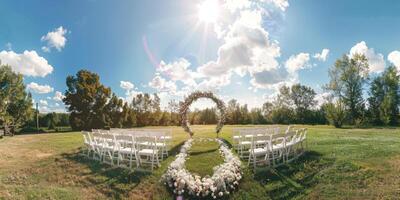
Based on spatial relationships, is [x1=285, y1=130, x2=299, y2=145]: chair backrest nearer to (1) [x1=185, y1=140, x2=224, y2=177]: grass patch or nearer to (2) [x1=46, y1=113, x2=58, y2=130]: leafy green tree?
(1) [x1=185, y1=140, x2=224, y2=177]: grass patch

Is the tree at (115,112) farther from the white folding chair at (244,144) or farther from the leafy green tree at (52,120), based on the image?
the white folding chair at (244,144)

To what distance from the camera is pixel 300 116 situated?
53281 millimetres

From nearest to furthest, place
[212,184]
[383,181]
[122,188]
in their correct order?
[383,181], [212,184], [122,188]

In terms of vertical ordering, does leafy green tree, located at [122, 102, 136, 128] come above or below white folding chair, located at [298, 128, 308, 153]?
above

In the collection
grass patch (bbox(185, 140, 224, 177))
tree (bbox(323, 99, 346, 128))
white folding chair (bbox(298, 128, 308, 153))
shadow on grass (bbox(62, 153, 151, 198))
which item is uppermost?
tree (bbox(323, 99, 346, 128))

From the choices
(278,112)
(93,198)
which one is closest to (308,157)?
(93,198)

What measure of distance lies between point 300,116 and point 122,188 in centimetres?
4753

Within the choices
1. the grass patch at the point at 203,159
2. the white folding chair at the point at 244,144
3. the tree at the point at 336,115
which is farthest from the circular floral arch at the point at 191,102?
the tree at the point at 336,115

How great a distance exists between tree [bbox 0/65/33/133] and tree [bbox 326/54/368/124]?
44237mm

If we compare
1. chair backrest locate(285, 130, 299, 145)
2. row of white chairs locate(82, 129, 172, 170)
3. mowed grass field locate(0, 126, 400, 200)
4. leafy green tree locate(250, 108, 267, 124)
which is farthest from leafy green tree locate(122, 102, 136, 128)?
chair backrest locate(285, 130, 299, 145)

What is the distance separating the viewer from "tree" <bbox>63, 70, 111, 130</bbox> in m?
41.2

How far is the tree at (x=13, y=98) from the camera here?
1535 inches

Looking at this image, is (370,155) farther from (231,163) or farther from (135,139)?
(135,139)

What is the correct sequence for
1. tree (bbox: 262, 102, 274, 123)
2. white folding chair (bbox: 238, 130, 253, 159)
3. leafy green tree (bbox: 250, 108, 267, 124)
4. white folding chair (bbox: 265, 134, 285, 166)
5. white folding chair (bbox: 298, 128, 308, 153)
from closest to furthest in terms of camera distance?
white folding chair (bbox: 265, 134, 285, 166) < white folding chair (bbox: 298, 128, 308, 153) < white folding chair (bbox: 238, 130, 253, 159) < leafy green tree (bbox: 250, 108, 267, 124) < tree (bbox: 262, 102, 274, 123)
